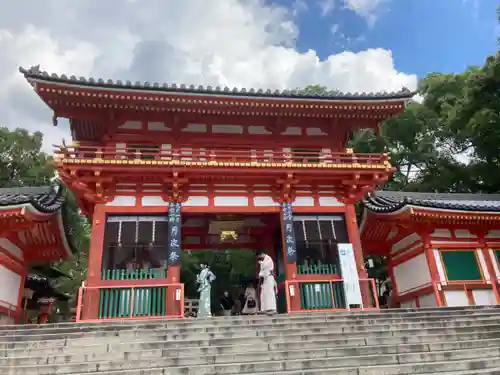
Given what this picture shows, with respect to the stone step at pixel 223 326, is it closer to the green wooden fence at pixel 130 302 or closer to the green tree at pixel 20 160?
the green wooden fence at pixel 130 302

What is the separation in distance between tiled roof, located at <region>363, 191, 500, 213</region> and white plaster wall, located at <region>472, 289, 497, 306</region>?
2.83 metres

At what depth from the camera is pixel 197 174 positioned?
42.6 feet

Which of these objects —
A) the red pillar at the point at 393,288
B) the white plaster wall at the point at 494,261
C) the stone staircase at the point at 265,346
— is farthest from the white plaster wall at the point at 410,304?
the stone staircase at the point at 265,346

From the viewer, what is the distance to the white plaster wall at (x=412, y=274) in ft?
48.1

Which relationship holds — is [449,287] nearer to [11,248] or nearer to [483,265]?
[483,265]

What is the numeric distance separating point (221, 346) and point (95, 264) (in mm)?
6297

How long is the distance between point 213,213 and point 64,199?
225 inches

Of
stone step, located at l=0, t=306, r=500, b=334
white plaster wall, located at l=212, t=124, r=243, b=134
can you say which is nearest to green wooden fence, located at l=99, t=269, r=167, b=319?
stone step, located at l=0, t=306, r=500, b=334

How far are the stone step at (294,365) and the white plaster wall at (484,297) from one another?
26.5 feet

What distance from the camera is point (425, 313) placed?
9875 millimetres

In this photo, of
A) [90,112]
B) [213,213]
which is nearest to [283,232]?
[213,213]

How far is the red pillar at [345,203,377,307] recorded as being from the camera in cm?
1259

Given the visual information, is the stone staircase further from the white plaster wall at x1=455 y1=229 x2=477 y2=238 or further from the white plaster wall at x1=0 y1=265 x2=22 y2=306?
the white plaster wall at x1=455 y1=229 x2=477 y2=238

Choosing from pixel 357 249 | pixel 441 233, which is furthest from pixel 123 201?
pixel 441 233
